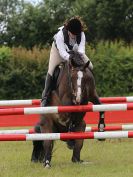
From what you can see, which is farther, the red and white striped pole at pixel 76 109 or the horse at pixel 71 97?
the horse at pixel 71 97

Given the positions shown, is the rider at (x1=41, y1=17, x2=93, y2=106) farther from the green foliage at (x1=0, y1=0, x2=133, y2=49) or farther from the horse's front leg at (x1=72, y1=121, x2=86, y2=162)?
the green foliage at (x1=0, y1=0, x2=133, y2=49)

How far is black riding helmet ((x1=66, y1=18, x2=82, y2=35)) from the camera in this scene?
8828 mm

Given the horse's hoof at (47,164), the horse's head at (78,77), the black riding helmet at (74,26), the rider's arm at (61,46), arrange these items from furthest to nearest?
the black riding helmet at (74,26) → the horse's hoof at (47,164) → the rider's arm at (61,46) → the horse's head at (78,77)

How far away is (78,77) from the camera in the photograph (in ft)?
27.0

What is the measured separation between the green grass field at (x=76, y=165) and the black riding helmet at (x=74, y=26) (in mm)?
2145

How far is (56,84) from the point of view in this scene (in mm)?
8906

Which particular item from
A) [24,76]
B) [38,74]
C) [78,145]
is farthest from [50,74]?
[24,76]

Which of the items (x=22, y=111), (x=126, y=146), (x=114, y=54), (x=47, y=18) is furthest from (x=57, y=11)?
(x=22, y=111)

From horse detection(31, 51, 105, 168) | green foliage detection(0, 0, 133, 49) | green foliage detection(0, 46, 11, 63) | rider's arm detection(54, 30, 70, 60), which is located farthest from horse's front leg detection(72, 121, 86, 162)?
green foliage detection(0, 0, 133, 49)

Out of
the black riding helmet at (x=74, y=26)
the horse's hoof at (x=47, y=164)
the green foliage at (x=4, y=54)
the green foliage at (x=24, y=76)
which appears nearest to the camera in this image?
the horse's hoof at (x=47, y=164)

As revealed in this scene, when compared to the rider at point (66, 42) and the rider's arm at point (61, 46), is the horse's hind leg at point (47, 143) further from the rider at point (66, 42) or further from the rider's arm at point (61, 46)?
the rider's arm at point (61, 46)

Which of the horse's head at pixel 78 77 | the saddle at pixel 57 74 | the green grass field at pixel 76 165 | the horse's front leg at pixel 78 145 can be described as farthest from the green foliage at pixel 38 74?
the horse's head at pixel 78 77

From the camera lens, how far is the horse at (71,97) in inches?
325

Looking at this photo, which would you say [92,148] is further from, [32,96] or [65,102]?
[32,96]
